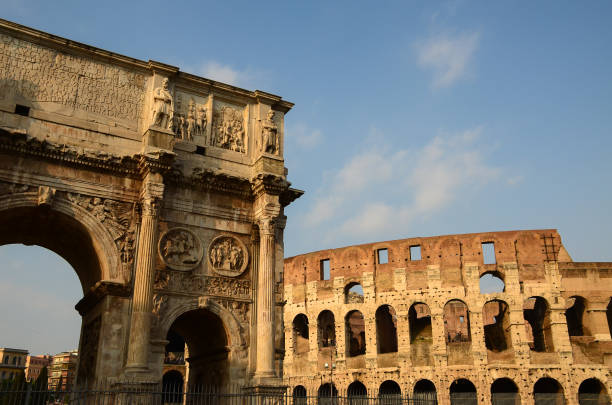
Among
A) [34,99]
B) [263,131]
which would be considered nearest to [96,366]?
[34,99]

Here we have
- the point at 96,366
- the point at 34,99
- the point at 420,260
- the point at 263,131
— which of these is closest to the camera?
the point at 96,366

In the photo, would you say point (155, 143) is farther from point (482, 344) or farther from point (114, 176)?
point (482, 344)

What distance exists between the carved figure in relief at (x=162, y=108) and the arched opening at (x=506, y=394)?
2493cm

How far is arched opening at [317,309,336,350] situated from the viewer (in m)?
35.7

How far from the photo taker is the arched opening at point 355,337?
34828 millimetres

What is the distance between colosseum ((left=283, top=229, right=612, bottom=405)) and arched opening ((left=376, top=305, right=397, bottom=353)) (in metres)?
0.08

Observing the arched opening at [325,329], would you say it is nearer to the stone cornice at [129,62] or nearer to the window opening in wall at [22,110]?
the stone cornice at [129,62]

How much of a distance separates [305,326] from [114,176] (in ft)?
89.2

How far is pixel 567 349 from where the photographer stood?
101 ft

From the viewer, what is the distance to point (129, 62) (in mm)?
14578

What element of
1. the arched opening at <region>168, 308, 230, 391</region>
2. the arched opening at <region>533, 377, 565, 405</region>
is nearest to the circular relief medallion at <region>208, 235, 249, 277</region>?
the arched opening at <region>168, 308, 230, 391</region>

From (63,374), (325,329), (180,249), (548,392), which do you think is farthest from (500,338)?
(63,374)

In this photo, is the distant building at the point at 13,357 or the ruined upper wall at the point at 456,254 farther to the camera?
the distant building at the point at 13,357

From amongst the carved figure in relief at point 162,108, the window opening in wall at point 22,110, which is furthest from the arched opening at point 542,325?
the window opening in wall at point 22,110
